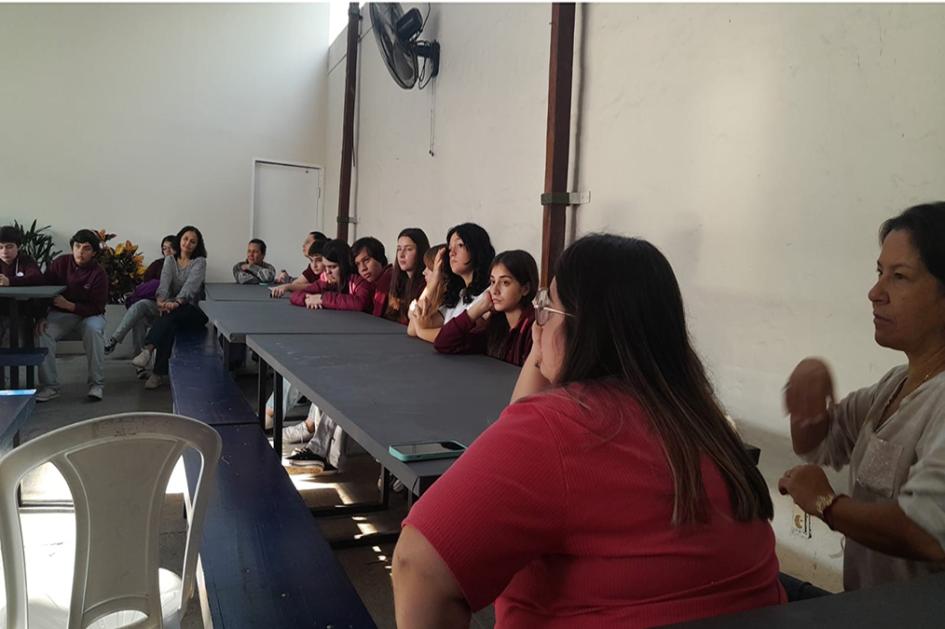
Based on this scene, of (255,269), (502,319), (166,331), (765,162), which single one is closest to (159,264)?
(255,269)

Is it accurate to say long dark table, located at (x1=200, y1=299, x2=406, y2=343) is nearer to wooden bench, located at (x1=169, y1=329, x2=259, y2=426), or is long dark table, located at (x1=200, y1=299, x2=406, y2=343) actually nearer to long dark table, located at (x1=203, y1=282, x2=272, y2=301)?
wooden bench, located at (x1=169, y1=329, x2=259, y2=426)

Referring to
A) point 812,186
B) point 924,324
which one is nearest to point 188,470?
point 924,324

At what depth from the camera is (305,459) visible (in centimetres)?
337

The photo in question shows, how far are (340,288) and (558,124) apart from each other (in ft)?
6.39

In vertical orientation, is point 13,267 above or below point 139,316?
above

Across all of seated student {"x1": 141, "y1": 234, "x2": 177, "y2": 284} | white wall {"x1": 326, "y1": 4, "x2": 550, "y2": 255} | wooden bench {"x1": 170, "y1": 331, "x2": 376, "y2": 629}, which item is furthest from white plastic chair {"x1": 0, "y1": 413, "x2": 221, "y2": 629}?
seated student {"x1": 141, "y1": 234, "x2": 177, "y2": 284}

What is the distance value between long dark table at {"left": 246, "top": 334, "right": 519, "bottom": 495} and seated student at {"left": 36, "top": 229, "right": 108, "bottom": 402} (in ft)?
8.96

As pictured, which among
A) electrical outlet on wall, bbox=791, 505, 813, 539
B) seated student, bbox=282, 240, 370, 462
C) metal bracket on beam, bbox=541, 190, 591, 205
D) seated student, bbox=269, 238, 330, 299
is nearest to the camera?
electrical outlet on wall, bbox=791, 505, 813, 539

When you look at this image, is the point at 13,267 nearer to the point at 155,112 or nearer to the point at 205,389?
the point at 205,389

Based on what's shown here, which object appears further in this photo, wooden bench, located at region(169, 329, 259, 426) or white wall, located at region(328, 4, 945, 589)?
wooden bench, located at region(169, 329, 259, 426)

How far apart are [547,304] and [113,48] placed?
7.26 m

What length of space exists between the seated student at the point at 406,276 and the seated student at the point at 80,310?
96.3 inches

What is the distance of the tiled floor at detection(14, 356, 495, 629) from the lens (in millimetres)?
2012

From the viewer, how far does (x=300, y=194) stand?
7637 mm
